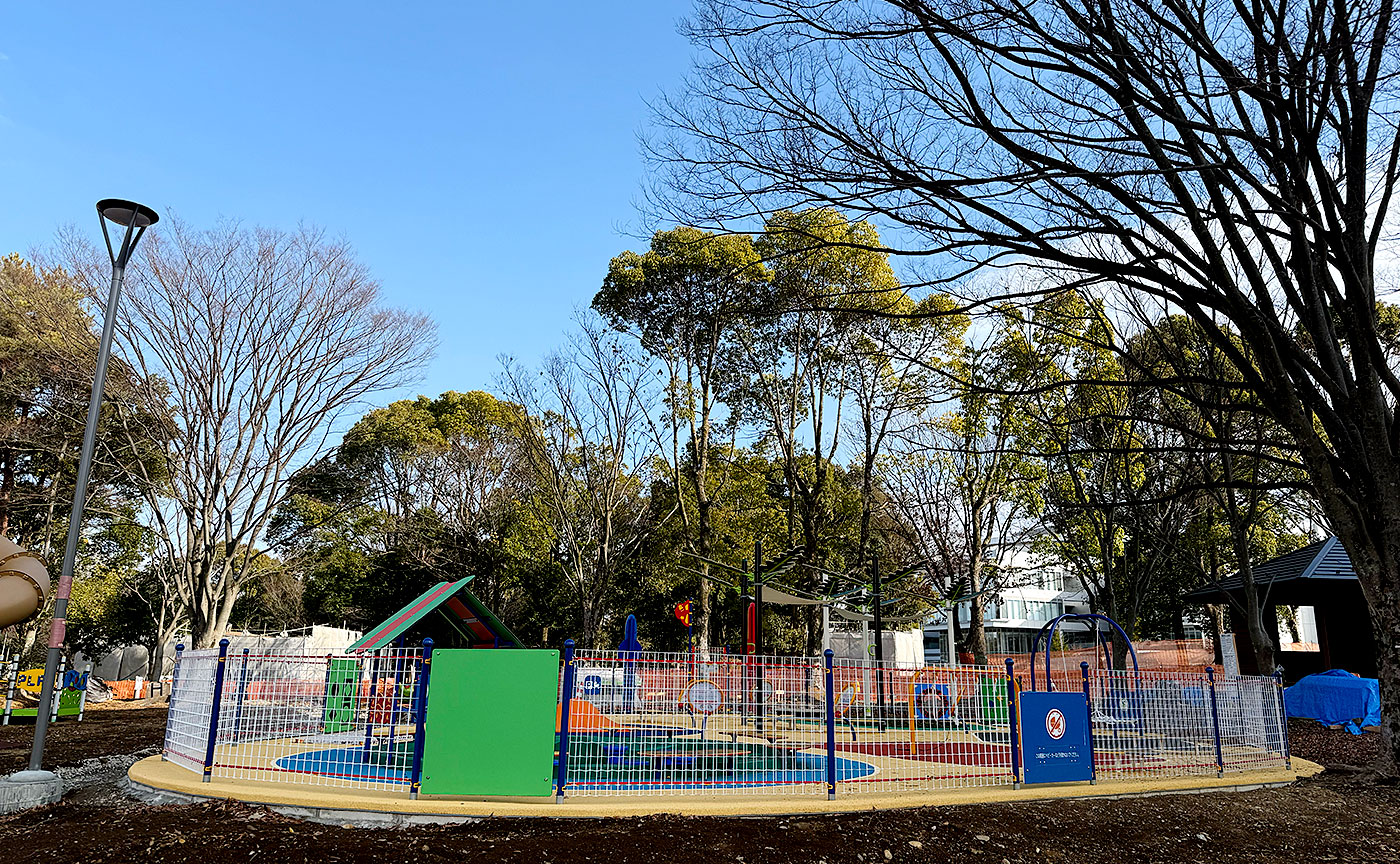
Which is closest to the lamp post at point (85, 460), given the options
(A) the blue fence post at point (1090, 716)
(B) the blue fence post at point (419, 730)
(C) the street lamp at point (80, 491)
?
(C) the street lamp at point (80, 491)

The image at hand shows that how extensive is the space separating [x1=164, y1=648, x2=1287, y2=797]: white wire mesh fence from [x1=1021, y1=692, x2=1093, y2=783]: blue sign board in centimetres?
15

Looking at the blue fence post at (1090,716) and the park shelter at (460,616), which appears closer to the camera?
the blue fence post at (1090,716)

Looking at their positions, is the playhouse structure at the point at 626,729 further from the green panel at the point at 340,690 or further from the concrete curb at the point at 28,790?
the concrete curb at the point at 28,790

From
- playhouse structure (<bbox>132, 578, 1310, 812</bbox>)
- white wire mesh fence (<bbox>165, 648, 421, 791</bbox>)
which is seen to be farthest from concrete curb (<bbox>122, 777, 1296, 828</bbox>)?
white wire mesh fence (<bbox>165, 648, 421, 791</bbox>)

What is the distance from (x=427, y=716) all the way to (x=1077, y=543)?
61.6 feet

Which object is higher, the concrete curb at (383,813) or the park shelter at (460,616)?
the park shelter at (460,616)

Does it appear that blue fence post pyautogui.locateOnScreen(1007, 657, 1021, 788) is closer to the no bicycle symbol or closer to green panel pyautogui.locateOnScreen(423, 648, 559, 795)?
the no bicycle symbol

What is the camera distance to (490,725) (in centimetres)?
→ 734

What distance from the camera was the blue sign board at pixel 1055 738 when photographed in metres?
8.60

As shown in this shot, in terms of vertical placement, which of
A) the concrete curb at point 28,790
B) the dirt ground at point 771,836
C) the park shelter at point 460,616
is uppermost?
the park shelter at point 460,616

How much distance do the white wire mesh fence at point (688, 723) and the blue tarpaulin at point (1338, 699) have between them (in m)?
8.98

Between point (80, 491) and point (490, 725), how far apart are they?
15.0 feet

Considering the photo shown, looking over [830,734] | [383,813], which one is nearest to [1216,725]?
[830,734]

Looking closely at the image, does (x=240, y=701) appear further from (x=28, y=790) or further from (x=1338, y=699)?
(x=1338, y=699)
